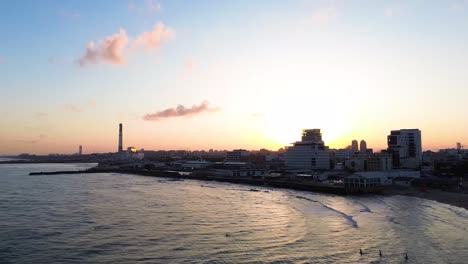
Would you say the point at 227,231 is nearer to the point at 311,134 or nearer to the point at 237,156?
the point at 311,134

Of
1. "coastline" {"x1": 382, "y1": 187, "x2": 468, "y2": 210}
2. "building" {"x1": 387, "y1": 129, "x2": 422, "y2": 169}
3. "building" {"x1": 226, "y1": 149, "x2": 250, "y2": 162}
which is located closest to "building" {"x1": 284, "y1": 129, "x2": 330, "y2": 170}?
"building" {"x1": 387, "y1": 129, "x2": 422, "y2": 169}

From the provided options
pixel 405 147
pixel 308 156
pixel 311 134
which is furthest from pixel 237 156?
pixel 405 147

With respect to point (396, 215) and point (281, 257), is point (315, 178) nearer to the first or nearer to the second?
point (396, 215)

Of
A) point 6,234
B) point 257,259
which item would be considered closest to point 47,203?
point 6,234

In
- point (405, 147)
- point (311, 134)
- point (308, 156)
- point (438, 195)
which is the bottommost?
point (438, 195)

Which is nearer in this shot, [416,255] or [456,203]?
[416,255]

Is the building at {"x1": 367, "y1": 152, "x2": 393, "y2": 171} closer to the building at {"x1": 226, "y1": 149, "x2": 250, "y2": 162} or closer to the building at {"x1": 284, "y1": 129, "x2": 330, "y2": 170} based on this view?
the building at {"x1": 284, "y1": 129, "x2": 330, "y2": 170}

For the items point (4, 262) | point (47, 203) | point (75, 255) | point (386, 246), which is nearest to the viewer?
point (4, 262)
